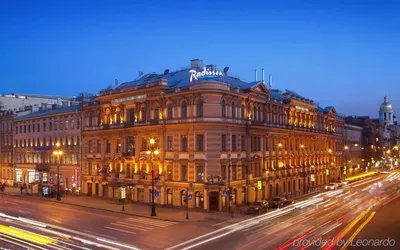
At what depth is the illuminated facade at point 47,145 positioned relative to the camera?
69.6 meters

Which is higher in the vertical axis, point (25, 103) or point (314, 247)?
point (25, 103)

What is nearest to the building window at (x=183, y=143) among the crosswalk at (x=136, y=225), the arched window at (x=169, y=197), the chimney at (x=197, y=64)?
the arched window at (x=169, y=197)

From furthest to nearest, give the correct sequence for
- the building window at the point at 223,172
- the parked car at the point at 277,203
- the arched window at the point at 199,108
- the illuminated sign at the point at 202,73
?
the illuminated sign at the point at 202,73 → the parked car at the point at 277,203 → the building window at the point at 223,172 → the arched window at the point at 199,108

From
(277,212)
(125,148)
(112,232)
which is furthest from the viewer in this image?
(125,148)

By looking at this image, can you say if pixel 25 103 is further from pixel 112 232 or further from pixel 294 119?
pixel 112 232

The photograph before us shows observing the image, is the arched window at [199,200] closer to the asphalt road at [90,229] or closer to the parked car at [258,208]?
the parked car at [258,208]

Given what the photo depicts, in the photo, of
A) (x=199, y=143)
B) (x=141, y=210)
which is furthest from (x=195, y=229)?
(x=199, y=143)

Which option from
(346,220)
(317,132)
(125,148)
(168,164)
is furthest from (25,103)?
(346,220)

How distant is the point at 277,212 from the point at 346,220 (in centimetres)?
930

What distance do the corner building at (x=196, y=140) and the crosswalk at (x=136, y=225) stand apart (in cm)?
729

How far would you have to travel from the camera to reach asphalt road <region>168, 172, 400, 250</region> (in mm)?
30000

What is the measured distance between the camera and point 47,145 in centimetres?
7525

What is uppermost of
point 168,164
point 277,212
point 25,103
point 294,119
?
point 25,103

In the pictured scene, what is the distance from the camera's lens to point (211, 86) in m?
50.3
